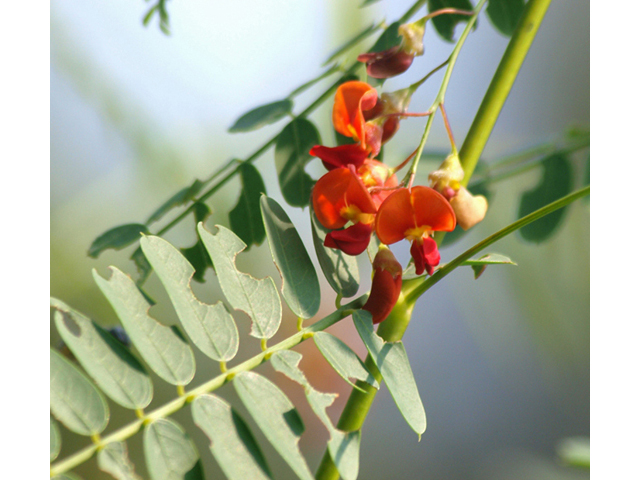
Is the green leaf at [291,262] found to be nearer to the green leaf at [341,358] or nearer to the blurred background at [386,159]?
the green leaf at [341,358]

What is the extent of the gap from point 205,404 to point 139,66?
0.96 meters

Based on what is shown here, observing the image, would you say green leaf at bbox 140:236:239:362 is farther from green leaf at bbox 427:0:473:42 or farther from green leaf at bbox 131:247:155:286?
green leaf at bbox 427:0:473:42

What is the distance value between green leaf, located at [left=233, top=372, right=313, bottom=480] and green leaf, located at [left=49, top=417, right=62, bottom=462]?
0.06m

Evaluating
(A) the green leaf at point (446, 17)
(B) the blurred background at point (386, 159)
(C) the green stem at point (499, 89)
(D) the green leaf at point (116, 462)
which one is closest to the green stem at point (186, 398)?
(D) the green leaf at point (116, 462)

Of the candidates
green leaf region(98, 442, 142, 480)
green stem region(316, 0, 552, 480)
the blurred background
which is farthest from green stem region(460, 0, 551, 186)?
the blurred background

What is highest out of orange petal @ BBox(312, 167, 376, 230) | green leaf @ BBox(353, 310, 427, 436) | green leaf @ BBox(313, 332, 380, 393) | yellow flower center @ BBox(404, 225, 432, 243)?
orange petal @ BBox(312, 167, 376, 230)

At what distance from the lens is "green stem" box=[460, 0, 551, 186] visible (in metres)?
0.28

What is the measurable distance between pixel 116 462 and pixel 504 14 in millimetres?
409

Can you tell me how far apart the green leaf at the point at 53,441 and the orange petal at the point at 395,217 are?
139mm

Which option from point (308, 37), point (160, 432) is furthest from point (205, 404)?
point (308, 37)

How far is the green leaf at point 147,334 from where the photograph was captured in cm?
18

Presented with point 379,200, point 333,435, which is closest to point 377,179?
point 379,200
